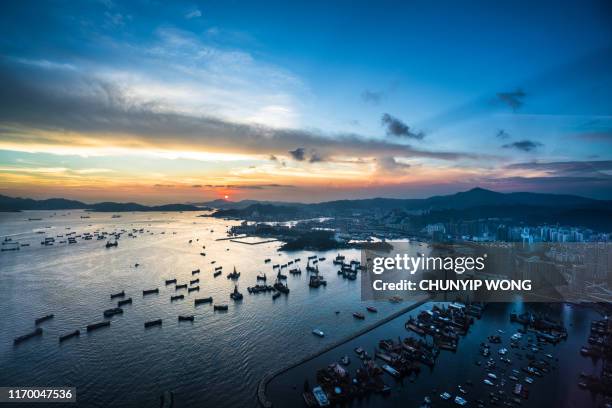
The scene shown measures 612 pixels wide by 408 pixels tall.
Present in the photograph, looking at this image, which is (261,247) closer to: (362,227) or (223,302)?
(223,302)

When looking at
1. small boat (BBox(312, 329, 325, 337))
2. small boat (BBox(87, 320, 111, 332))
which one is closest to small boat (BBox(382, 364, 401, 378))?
small boat (BBox(312, 329, 325, 337))

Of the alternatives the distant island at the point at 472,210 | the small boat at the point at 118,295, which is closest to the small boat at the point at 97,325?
the small boat at the point at 118,295

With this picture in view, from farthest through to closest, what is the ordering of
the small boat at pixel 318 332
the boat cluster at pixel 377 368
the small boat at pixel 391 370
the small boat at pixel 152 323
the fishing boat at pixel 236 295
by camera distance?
the fishing boat at pixel 236 295
the small boat at pixel 152 323
the small boat at pixel 318 332
the small boat at pixel 391 370
the boat cluster at pixel 377 368

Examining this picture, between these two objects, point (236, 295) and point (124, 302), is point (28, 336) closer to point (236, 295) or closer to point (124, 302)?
point (124, 302)

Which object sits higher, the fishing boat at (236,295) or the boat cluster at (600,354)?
the fishing boat at (236,295)

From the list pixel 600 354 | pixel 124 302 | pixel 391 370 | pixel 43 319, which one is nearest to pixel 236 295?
pixel 124 302

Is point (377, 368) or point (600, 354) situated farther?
point (600, 354)

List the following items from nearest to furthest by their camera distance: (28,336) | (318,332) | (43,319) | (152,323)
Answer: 1. (28,336)
2. (318,332)
3. (43,319)
4. (152,323)

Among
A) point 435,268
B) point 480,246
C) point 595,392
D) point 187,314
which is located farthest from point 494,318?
point 480,246

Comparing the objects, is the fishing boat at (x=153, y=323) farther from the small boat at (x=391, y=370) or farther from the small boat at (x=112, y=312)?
the small boat at (x=391, y=370)
